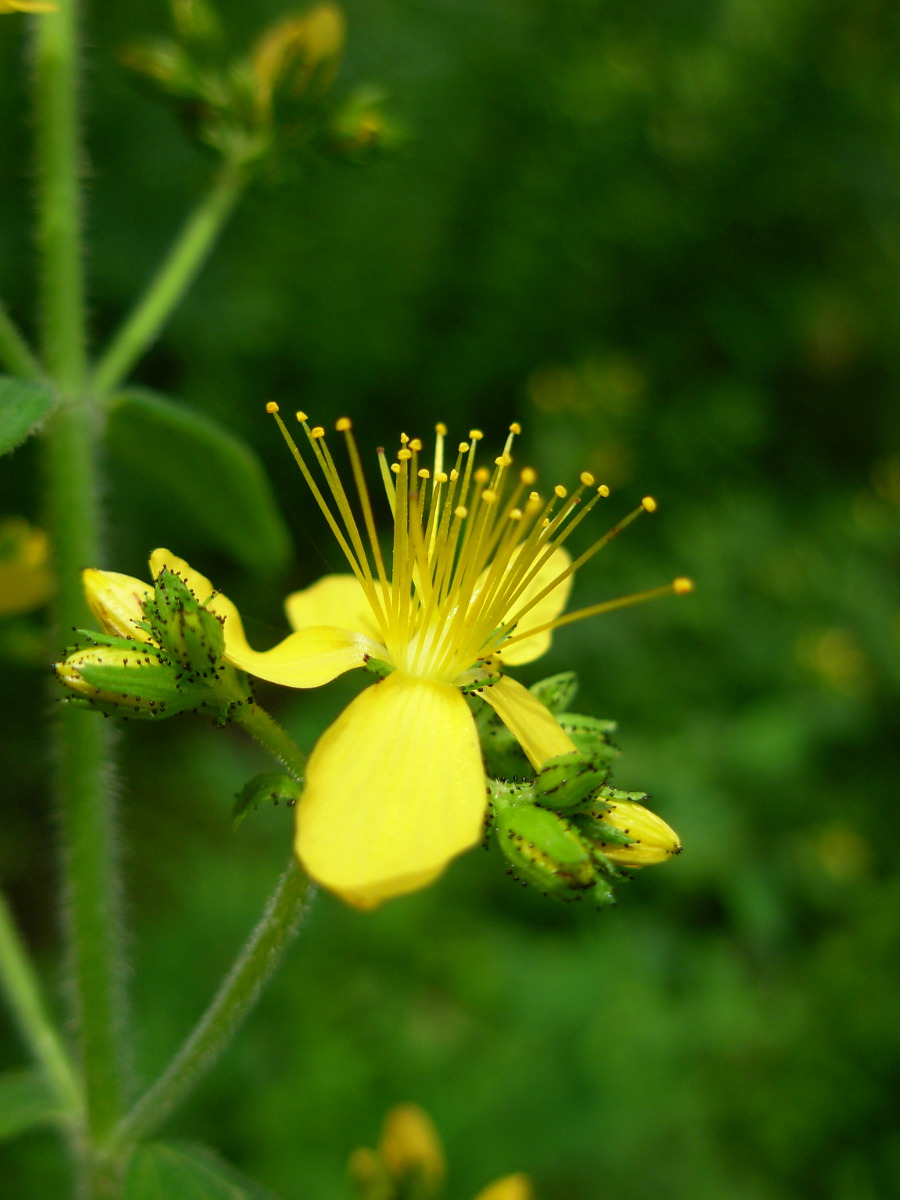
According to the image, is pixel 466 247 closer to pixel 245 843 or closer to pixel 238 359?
pixel 238 359

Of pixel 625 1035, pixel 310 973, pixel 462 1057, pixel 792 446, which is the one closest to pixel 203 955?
pixel 310 973

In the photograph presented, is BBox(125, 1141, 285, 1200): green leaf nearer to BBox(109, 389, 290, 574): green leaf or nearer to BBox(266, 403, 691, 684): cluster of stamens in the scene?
BBox(266, 403, 691, 684): cluster of stamens

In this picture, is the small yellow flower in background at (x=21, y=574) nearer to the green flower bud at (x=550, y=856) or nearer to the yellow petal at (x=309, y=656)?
the yellow petal at (x=309, y=656)

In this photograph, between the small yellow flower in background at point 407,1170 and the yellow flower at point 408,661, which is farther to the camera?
the small yellow flower in background at point 407,1170

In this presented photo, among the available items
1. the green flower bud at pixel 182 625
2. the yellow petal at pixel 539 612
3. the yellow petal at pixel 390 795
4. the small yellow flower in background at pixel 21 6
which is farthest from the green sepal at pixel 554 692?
the small yellow flower in background at pixel 21 6

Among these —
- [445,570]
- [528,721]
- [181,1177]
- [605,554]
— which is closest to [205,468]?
[445,570]
